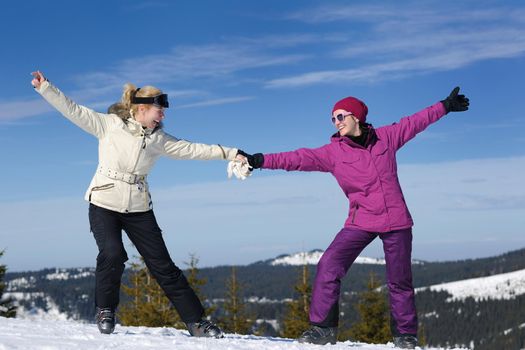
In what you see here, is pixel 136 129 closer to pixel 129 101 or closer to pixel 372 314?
pixel 129 101

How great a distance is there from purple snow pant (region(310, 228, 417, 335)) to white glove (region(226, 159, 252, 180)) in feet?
4.06

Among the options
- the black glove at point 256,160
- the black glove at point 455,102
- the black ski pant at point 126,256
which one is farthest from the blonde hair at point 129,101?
the black glove at point 455,102

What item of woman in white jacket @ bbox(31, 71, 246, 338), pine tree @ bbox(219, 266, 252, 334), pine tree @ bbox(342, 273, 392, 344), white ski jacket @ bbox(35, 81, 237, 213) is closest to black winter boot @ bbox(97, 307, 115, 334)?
woman in white jacket @ bbox(31, 71, 246, 338)

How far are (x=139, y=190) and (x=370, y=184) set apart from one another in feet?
7.96

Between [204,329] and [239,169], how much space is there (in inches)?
71.0

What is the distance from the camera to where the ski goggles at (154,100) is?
7187 mm

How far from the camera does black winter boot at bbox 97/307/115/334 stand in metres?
6.98

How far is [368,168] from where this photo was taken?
7051 mm

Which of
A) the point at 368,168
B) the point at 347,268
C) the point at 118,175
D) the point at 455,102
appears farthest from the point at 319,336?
the point at 455,102

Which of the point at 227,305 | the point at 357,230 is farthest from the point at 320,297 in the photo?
the point at 227,305

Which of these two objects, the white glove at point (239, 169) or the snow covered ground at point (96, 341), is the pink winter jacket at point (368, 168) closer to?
the white glove at point (239, 169)

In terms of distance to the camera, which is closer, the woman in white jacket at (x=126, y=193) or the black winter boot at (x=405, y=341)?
the woman in white jacket at (x=126, y=193)

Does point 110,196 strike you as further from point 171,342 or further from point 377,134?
point 377,134

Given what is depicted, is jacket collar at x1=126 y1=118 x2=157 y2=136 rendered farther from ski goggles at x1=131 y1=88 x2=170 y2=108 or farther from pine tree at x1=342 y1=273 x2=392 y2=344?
pine tree at x1=342 y1=273 x2=392 y2=344
